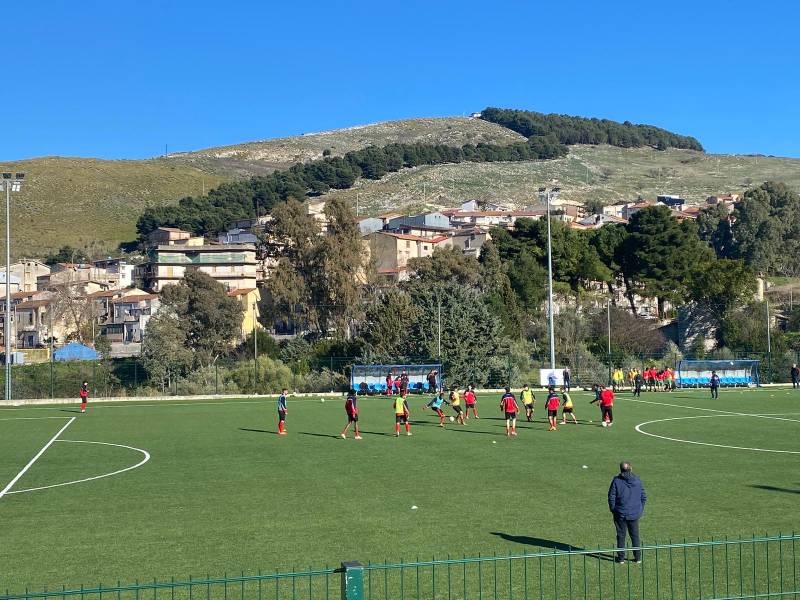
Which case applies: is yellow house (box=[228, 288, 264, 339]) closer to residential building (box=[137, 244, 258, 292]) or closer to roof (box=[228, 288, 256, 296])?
roof (box=[228, 288, 256, 296])

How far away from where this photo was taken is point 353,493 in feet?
64.0

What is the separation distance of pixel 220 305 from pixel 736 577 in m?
72.0

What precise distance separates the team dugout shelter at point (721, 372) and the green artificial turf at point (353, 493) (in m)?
25.1

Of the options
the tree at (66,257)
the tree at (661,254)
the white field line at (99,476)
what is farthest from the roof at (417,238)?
the white field line at (99,476)

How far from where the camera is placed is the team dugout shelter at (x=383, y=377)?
183ft

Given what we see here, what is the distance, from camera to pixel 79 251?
483ft

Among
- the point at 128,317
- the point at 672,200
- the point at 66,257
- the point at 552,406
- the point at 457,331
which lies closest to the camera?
the point at 552,406

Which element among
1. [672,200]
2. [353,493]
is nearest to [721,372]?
[353,493]

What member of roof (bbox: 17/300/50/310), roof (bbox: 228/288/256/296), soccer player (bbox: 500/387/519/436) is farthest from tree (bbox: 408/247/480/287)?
soccer player (bbox: 500/387/519/436)

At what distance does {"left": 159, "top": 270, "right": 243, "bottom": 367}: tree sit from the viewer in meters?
79.4

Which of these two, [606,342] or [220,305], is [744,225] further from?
[220,305]

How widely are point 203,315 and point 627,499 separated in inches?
2726

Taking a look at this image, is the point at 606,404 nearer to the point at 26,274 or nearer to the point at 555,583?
the point at 555,583

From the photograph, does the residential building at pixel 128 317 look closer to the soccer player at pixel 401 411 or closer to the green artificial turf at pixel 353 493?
the green artificial turf at pixel 353 493
